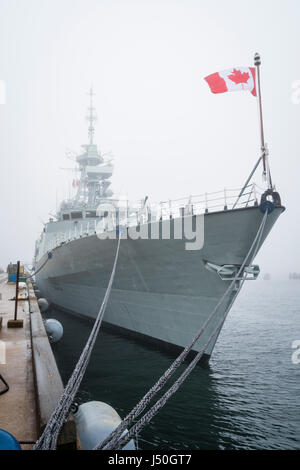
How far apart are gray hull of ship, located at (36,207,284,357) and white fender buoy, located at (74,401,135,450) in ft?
15.0

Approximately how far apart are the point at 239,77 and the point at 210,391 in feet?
25.1

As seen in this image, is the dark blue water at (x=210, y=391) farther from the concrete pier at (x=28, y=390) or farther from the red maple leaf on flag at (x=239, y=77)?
the red maple leaf on flag at (x=239, y=77)

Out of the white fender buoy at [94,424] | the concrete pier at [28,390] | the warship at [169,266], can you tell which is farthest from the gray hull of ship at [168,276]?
the white fender buoy at [94,424]

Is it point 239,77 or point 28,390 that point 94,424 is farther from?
point 239,77

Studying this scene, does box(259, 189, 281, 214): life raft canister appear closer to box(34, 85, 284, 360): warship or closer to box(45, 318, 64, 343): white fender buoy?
box(34, 85, 284, 360): warship

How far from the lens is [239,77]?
6805 mm

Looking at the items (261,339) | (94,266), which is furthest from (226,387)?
(261,339)

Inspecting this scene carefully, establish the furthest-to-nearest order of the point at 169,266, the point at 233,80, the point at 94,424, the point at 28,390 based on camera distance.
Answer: the point at 169,266
the point at 233,80
the point at 28,390
the point at 94,424

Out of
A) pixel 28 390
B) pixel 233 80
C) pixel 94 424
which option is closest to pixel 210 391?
pixel 94 424

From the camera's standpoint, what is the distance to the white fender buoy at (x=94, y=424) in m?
3.40

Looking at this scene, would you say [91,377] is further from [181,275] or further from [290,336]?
[290,336]

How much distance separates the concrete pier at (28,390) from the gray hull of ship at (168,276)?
12.9 ft
